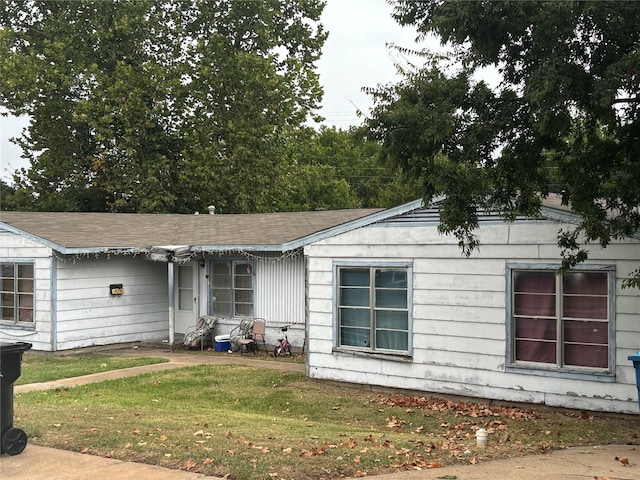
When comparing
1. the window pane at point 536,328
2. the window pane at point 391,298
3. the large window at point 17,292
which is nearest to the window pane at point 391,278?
the window pane at point 391,298

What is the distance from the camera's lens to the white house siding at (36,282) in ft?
62.8

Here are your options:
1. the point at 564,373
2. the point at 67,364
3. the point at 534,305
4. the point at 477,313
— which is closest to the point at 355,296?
the point at 477,313

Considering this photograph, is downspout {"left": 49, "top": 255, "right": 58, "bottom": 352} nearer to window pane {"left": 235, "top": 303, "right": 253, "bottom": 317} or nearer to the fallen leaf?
window pane {"left": 235, "top": 303, "right": 253, "bottom": 317}

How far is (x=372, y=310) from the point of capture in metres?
14.1

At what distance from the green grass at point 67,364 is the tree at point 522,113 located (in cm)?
888

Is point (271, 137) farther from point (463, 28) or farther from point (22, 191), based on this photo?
point (463, 28)

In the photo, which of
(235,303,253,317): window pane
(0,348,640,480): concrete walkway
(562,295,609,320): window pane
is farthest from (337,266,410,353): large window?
(235,303,253,317): window pane

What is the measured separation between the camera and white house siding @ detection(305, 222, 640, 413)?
37.6ft

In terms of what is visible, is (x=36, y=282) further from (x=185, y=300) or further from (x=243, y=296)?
(x=243, y=296)

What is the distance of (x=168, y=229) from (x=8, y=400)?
48.7 ft

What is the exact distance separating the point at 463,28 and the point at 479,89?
1.06 m

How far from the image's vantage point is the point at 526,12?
30.5 ft

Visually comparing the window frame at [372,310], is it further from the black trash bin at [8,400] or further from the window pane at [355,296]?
the black trash bin at [8,400]

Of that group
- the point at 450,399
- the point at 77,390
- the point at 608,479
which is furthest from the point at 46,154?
the point at 608,479
